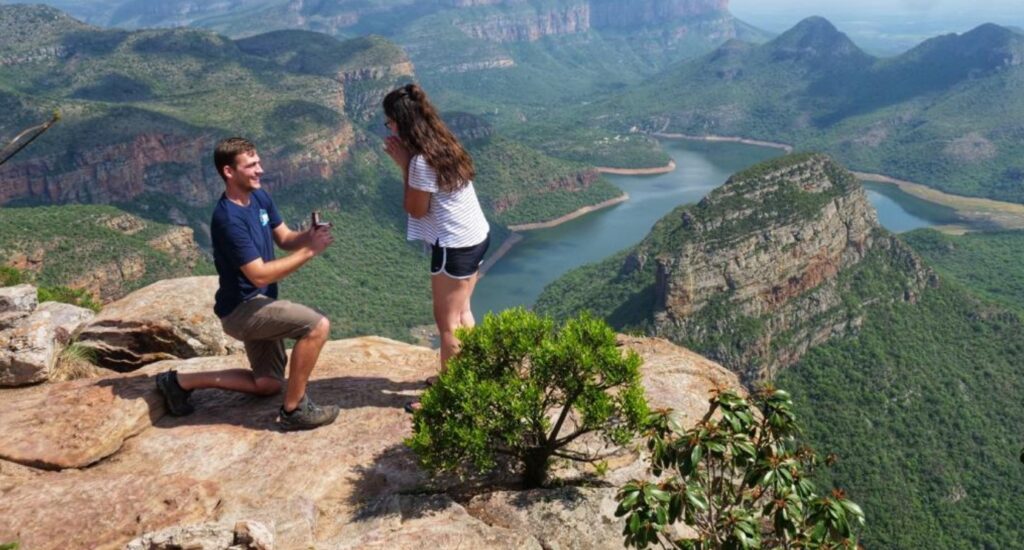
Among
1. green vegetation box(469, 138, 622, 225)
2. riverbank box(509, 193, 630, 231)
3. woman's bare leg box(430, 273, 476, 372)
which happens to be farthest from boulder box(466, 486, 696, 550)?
green vegetation box(469, 138, 622, 225)

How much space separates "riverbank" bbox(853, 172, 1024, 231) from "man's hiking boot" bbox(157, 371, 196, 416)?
174m

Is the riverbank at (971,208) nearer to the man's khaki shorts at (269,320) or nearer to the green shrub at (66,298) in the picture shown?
the green shrub at (66,298)

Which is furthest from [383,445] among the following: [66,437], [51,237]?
[51,237]

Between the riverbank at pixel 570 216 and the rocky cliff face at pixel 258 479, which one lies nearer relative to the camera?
the rocky cliff face at pixel 258 479

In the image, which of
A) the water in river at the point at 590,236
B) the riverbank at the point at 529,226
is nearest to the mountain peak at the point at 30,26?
the riverbank at the point at 529,226

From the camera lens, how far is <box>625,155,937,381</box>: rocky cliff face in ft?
249

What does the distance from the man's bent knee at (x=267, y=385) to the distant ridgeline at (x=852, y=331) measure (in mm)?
52603

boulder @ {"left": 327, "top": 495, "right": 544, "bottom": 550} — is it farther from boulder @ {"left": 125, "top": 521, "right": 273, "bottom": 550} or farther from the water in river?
the water in river

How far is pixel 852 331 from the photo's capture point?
75.8 metres

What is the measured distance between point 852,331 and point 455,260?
77.7 metres

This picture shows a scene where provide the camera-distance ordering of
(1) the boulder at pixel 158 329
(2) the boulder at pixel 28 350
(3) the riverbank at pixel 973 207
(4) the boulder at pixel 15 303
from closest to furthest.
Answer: (2) the boulder at pixel 28 350, (4) the boulder at pixel 15 303, (1) the boulder at pixel 158 329, (3) the riverbank at pixel 973 207

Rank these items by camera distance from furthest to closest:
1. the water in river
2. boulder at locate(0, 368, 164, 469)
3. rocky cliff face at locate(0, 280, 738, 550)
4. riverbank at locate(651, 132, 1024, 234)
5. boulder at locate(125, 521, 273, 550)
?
riverbank at locate(651, 132, 1024, 234) → the water in river → boulder at locate(0, 368, 164, 469) → rocky cliff face at locate(0, 280, 738, 550) → boulder at locate(125, 521, 273, 550)

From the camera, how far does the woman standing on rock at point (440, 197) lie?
27.8 ft

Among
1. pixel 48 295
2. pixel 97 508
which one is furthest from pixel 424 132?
pixel 48 295
